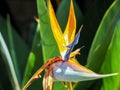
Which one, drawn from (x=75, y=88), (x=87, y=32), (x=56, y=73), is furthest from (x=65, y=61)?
(x=87, y=32)

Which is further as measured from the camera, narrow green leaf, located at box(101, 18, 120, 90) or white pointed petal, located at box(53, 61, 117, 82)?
narrow green leaf, located at box(101, 18, 120, 90)

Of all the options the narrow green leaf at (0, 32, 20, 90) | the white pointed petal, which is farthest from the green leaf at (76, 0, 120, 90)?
the white pointed petal

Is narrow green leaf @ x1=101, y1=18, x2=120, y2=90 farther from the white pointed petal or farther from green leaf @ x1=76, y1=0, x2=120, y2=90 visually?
the white pointed petal

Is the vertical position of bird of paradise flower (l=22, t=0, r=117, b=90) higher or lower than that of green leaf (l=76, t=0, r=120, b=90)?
higher

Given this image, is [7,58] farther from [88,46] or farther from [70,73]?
[88,46]

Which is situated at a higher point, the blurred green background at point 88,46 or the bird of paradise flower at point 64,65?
the bird of paradise flower at point 64,65

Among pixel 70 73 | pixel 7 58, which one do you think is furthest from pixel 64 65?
pixel 7 58

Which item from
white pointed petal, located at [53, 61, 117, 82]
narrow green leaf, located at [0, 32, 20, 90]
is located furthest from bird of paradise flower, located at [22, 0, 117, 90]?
narrow green leaf, located at [0, 32, 20, 90]

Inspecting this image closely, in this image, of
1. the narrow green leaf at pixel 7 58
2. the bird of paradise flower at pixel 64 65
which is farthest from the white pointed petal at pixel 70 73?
the narrow green leaf at pixel 7 58

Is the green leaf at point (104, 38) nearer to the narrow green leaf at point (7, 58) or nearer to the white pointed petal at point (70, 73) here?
the narrow green leaf at point (7, 58)

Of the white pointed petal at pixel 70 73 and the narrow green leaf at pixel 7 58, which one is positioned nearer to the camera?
the white pointed petal at pixel 70 73

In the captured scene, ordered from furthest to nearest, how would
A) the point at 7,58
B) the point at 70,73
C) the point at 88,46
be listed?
the point at 88,46 → the point at 7,58 → the point at 70,73
